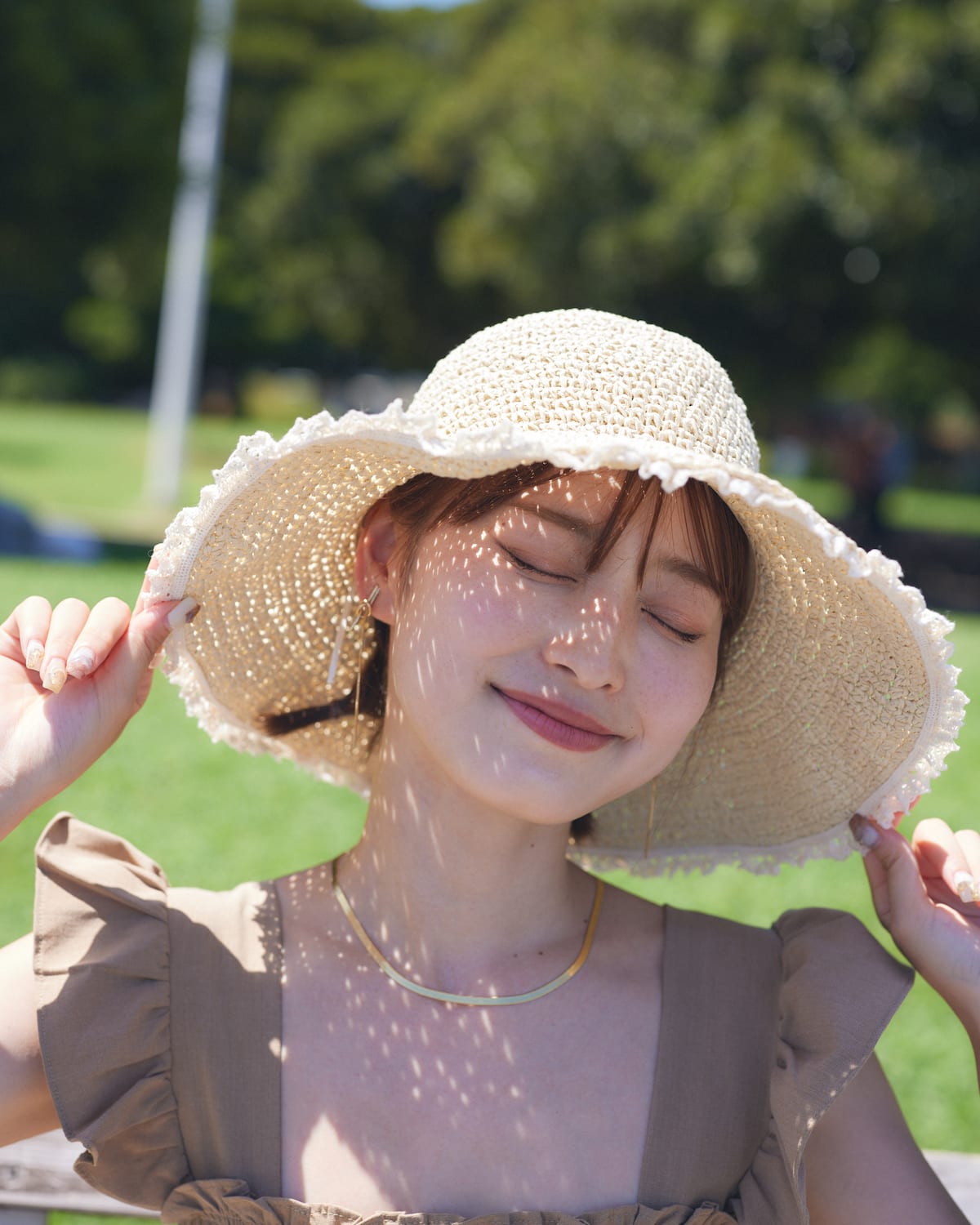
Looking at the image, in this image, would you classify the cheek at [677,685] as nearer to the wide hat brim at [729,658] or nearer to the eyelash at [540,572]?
the eyelash at [540,572]

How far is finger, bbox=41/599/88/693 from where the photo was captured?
5.67 feet

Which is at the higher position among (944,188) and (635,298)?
(944,188)

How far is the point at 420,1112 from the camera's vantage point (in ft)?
5.97

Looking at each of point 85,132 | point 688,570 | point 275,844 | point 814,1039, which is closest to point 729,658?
point 688,570

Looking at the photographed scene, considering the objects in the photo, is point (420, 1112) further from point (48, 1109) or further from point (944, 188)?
point (944, 188)

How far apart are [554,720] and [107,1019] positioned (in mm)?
693

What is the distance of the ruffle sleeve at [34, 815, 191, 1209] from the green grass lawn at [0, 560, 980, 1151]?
4.31 feet

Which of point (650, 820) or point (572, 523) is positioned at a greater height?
point (572, 523)

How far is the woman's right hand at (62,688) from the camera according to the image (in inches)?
68.2

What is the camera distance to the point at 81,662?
1730 mm

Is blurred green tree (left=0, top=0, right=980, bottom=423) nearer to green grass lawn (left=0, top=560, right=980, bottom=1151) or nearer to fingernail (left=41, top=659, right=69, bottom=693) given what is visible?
green grass lawn (left=0, top=560, right=980, bottom=1151)

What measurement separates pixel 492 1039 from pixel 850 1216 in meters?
0.53

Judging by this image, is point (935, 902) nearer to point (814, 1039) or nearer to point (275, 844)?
point (814, 1039)

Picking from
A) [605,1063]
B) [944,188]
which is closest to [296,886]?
[605,1063]
